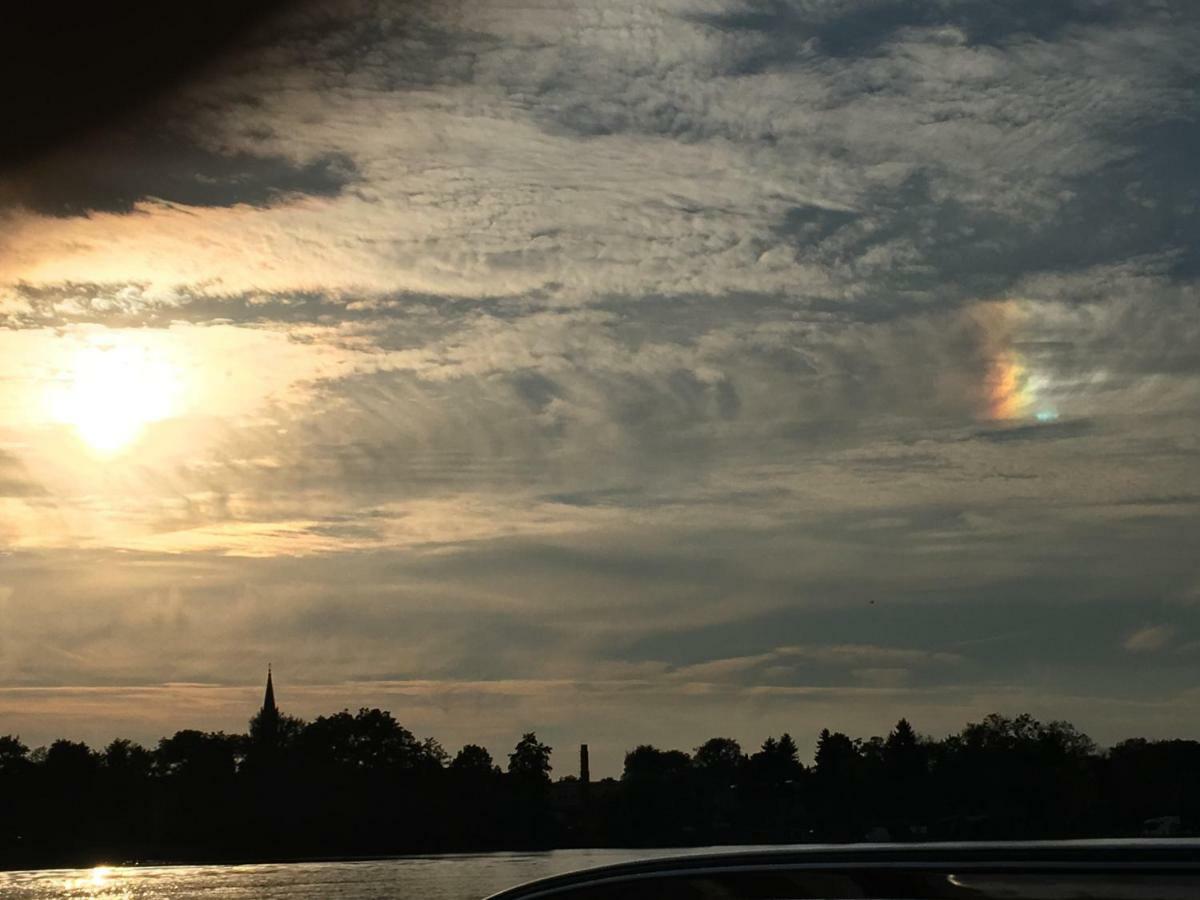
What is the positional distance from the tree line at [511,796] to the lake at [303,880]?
3362 millimetres

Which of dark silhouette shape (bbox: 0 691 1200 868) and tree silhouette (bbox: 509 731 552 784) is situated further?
tree silhouette (bbox: 509 731 552 784)

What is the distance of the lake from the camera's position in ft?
219

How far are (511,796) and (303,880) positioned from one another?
143 ft

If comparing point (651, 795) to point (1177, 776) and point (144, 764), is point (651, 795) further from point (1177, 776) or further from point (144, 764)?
point (144, 764)

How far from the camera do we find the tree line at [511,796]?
3188cm

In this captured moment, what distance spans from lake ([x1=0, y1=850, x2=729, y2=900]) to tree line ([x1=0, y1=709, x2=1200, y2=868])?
336cm

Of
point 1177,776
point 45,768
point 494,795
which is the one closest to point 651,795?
point 1177,776

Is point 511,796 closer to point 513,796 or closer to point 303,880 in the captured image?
point 513,796

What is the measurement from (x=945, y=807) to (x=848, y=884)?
28245mm

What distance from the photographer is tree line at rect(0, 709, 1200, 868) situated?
31.9 m

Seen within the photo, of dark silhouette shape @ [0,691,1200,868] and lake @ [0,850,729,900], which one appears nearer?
dark silhouette shape @ [0,691,1200,868]

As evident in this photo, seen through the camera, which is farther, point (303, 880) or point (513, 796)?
point (513, 796)

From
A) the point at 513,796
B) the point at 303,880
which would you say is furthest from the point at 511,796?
the point at 303,880

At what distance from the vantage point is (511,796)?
136 meters
